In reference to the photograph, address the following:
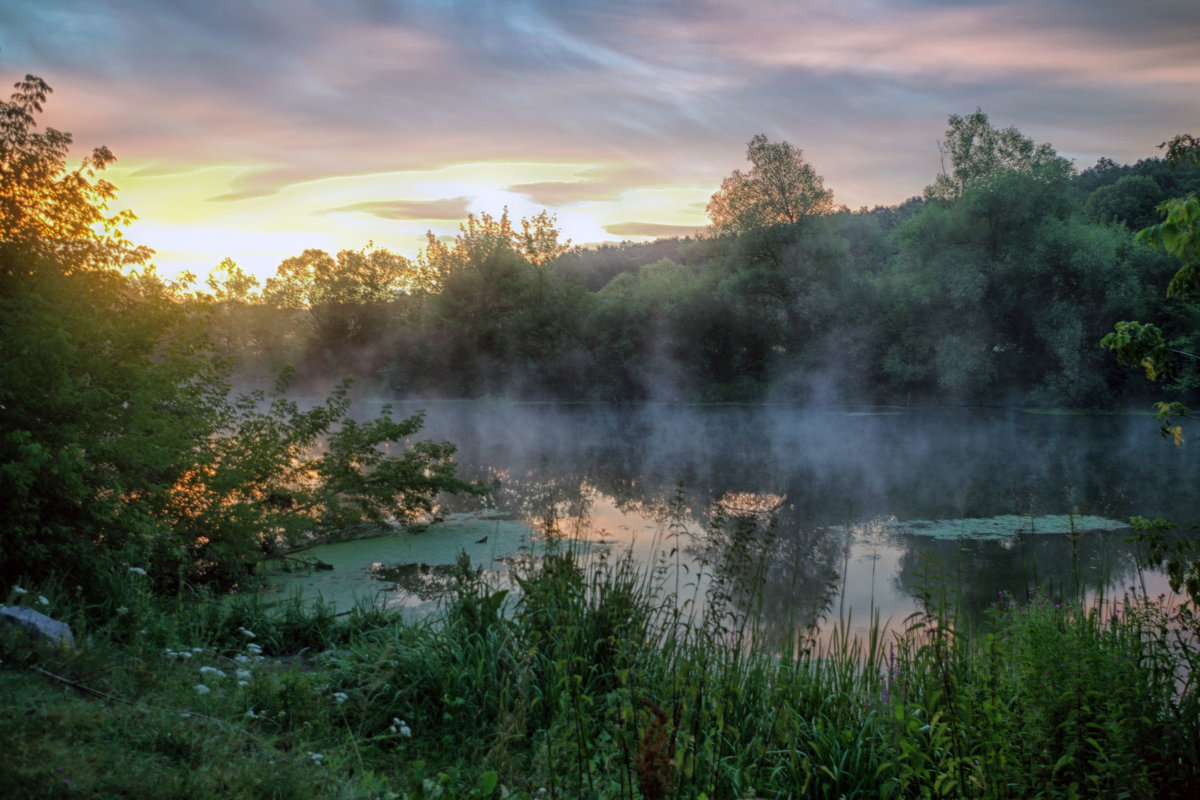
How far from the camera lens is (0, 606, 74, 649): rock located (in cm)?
334

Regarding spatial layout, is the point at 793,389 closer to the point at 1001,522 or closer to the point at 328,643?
the point at 1001,522

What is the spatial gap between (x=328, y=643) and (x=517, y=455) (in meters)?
11.4

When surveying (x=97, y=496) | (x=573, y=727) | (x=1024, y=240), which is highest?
(x=1024, y=240)

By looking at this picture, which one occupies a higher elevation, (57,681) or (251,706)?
(57,681)

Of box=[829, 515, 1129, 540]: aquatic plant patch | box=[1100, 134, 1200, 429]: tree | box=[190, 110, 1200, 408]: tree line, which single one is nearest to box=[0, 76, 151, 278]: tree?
box=[1100, 134, 1200, 429]: tree

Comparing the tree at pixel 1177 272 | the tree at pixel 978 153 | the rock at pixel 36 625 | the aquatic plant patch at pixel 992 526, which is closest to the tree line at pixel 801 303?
the tree at pixel 978 153

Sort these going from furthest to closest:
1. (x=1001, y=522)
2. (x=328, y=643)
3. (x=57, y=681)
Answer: (x=1001, y=522) < (x=328, y=643) < (x=57, y=681)

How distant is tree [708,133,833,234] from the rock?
2893cm

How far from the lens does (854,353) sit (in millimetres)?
29047

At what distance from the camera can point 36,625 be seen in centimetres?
341

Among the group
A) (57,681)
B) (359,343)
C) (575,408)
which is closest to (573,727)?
(57,681)

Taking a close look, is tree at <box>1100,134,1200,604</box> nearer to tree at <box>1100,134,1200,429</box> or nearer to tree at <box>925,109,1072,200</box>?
tree at <box>1100,134,1200,429</box>

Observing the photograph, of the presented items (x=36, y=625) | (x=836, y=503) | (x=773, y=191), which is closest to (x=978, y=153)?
(x=773, y=191)

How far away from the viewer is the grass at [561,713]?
2523 millimetres
